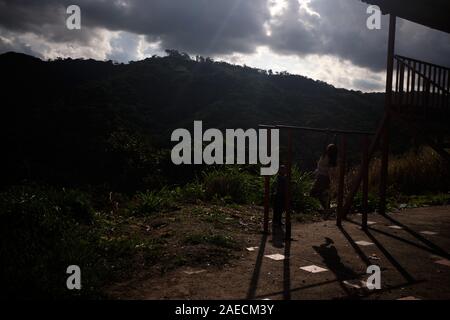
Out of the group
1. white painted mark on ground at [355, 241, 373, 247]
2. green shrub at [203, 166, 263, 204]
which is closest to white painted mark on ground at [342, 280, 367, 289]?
white painted mark on ground at [355, 241, 373, 247]

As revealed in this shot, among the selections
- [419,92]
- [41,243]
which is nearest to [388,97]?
[419,92]

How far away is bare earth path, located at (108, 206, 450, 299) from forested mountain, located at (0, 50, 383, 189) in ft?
45.5

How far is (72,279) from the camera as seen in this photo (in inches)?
153

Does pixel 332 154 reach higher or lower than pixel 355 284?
higher

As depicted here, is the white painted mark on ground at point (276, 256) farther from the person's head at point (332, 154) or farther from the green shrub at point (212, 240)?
the person's head at point (332, 154)

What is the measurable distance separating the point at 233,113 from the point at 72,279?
38756 millimetres

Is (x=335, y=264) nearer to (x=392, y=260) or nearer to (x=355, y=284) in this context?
(x=355, y=284)

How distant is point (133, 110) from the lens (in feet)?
134

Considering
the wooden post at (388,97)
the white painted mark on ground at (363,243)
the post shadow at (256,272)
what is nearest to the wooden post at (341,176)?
the white painted mark on ground at (363,243)

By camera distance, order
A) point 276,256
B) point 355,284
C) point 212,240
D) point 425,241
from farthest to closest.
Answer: point 425,241 → point 212,240 → point 276,256 → point 355,284

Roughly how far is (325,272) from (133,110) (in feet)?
125

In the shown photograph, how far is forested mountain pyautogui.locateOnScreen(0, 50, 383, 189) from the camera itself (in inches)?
966

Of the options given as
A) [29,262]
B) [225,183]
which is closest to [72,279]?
[29,262]
